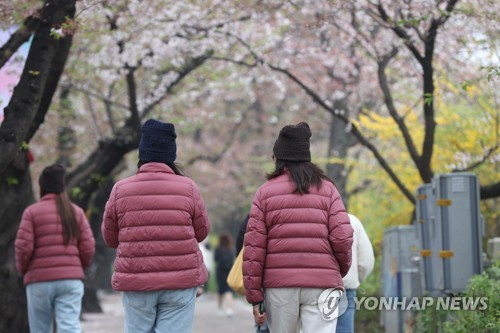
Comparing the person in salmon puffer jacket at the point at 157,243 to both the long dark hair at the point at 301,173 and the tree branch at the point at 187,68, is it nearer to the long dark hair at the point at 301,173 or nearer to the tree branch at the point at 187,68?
the long dark hair at the point at 301,173

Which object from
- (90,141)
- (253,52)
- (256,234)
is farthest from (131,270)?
(90,141)

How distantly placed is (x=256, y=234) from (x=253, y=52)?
8.79 metres

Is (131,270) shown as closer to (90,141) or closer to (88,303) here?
(88,303)

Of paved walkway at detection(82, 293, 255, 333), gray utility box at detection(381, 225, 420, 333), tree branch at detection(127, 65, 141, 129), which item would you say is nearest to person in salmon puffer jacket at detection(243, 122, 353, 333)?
gray utility box at detection(381, 225, 420, 333)

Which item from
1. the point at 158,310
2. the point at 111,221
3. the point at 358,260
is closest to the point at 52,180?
the point at 111,221

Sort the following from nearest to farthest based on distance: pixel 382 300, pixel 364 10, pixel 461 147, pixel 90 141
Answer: pixel 382 300, pixel 364 10, pixel 461 147, pixel 90 141

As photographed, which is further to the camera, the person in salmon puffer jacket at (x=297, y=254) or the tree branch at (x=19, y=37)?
the tree branch at (x=19, y=37)

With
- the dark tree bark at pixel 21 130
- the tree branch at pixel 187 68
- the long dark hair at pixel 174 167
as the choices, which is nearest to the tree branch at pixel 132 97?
the tree branch at pixel 187 68

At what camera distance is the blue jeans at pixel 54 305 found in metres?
8.30

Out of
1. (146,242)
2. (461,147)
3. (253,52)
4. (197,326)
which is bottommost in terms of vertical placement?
(197,326)

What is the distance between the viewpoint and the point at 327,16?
491 inches

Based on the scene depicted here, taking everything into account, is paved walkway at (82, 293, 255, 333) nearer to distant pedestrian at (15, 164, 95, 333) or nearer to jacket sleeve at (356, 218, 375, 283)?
distant pedestrian at (15, 164, 95, 333)
